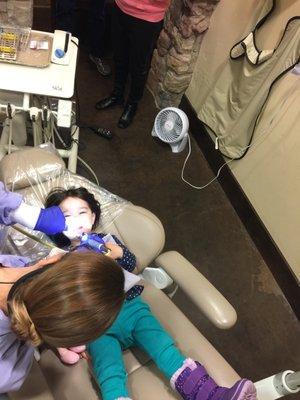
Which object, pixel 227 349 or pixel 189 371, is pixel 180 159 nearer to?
pixel 227 349

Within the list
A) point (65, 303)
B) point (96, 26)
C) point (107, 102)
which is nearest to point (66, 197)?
point (65, 303)

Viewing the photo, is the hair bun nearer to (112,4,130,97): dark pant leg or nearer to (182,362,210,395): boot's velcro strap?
(182,362,210,395): boot's velcro strap

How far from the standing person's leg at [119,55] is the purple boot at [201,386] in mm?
1887

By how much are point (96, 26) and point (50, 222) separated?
2128 mm

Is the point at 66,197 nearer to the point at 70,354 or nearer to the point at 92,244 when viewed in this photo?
the point at 92,244

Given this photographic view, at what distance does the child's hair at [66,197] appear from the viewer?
4.98ft

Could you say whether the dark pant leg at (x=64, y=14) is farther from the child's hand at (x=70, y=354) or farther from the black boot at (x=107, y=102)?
the child's hand at (x=70, y=354)

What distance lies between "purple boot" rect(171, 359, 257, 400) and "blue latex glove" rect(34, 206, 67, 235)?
0.61m

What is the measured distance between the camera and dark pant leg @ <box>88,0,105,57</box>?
289 cm

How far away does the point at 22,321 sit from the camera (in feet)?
2.97

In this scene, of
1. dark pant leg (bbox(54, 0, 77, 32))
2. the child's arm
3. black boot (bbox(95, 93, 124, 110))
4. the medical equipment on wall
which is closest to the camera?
the child's arm

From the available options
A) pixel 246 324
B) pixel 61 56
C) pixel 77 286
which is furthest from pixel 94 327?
pixel 246 324

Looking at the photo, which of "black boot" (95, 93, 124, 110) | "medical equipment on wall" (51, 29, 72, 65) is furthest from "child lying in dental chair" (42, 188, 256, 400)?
"black boot" (95, 93, 124, 110)

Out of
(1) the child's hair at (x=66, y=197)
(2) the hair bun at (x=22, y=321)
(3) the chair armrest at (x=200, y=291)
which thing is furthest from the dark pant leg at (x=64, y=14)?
(2) the hair bun at (x=22, y=321)
